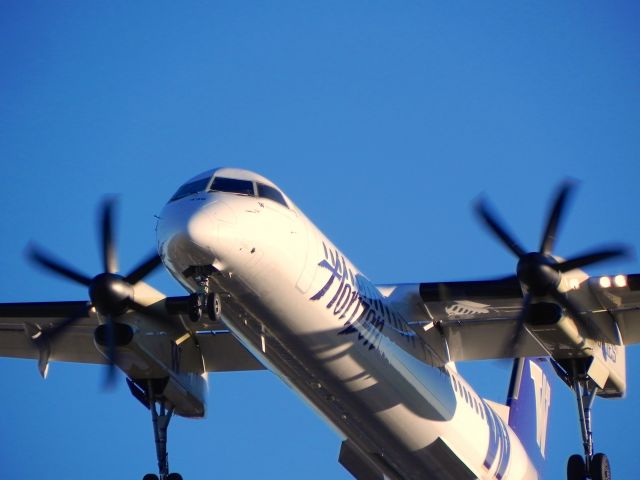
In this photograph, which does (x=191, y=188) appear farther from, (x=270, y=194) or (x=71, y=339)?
(x=71, y=339)

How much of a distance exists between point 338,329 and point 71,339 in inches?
286

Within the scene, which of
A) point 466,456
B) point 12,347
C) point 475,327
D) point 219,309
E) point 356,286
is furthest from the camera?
point 12,347

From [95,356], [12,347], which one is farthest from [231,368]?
[12,347]

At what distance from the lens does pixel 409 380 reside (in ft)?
58.4

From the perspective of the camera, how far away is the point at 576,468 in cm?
1897

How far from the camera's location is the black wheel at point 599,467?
18750mm

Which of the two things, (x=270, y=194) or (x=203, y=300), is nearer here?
(x=203, y=300)

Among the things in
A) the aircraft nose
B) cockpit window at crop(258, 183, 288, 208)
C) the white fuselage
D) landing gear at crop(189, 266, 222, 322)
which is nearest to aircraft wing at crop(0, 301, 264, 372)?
the white fuselage

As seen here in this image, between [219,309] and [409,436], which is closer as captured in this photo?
[219,309]

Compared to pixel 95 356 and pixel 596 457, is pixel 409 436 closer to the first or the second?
pixel 596 457

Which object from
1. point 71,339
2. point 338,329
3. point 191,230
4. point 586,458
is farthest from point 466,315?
point 71,339

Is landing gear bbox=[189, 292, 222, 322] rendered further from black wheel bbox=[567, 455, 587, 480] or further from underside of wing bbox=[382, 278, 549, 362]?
black wheel bbox=[567, 455, 587, 480]

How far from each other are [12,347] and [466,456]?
938cm

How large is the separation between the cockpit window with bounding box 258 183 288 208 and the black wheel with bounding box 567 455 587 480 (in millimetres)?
7121
